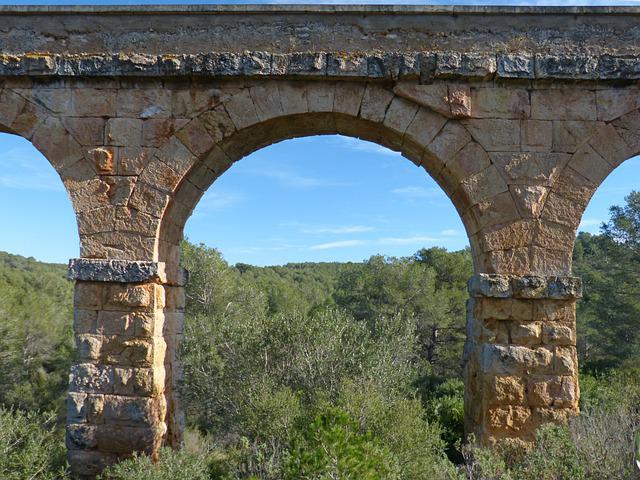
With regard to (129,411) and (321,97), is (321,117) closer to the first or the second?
(321,97)

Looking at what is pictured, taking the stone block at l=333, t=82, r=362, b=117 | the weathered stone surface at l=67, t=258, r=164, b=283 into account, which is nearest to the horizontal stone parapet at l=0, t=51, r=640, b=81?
the stone block at l=333, t=82, r=362, b=117

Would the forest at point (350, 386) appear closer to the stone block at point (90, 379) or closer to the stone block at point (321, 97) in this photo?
the stone block at point (90, 379)

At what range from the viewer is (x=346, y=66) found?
5164 mm

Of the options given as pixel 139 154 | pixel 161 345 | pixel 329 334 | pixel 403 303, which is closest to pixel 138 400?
pixel 161 345

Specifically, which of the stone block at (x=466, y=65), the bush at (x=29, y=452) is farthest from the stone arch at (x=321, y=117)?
the bush at (x=29, y=452)

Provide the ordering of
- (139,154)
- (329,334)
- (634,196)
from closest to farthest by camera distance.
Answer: (139,154)
(329,334)
(634,196)

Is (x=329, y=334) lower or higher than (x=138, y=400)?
higher

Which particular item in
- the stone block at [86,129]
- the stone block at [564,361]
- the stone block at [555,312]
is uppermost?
the stone block at [86,129]

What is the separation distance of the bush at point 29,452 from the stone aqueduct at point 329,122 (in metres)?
0.22

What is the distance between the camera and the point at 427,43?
542cm

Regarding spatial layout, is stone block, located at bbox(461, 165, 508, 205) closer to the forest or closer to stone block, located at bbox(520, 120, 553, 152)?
stone block, located at bbox(520, 120, 553, 152)

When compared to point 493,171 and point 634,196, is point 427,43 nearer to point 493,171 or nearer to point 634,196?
point 493,171

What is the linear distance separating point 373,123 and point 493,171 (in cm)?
124

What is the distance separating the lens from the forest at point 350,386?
414 cm
